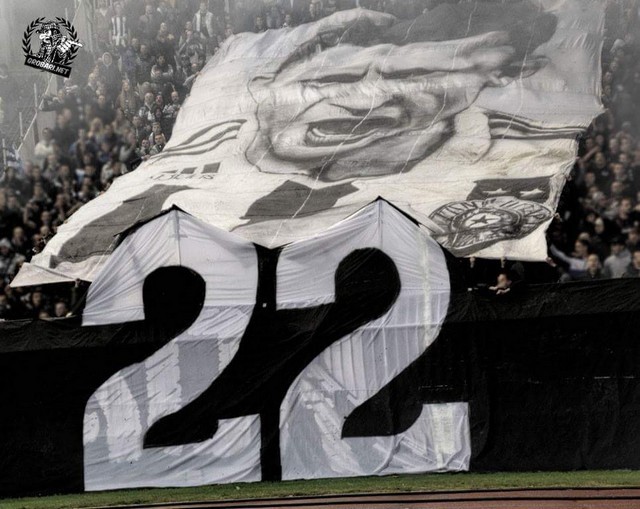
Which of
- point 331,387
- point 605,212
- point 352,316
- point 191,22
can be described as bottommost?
point 331,387

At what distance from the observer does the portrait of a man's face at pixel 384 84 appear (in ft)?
45.8

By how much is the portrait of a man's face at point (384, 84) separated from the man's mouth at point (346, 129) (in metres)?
0.02

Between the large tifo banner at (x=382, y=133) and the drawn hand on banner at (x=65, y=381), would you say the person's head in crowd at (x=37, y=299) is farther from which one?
the drawn hand on banner at (x=65, y=381)

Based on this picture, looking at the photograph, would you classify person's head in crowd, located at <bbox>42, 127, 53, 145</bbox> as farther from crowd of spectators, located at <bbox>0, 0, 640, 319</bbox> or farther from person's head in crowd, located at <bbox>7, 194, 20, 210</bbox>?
person's head in crowd, located at <bbox>7, 194, 20, 210</bbox>

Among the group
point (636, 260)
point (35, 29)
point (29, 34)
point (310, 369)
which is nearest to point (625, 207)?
point (636, 260)

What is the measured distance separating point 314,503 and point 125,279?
9.88ft

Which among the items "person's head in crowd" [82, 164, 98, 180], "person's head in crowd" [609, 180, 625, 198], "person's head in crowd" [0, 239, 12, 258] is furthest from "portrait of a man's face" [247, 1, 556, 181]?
"person's head in crowd" [0, 239, 12, 258]

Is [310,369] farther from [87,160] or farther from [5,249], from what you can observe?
[87,160]

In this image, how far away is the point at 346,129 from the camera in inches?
568

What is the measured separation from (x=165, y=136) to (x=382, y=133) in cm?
401

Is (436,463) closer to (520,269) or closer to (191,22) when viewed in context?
(520,269)

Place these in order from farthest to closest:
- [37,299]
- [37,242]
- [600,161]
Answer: [37,242] < [37,299] < [600,161]

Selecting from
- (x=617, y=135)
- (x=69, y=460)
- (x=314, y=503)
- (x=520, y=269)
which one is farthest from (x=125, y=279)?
(x=617, y=135)

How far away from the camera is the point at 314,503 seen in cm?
829
